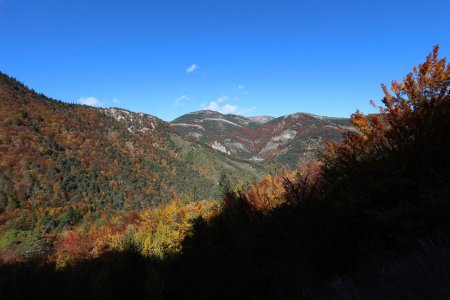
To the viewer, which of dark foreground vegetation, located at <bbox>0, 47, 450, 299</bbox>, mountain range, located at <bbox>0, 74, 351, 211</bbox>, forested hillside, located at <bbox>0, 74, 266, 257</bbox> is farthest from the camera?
mountain range, located at <bbox>0, 74, 351, 211</bbox>

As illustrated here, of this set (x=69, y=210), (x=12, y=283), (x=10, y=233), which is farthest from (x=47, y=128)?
(x=12, y=283)

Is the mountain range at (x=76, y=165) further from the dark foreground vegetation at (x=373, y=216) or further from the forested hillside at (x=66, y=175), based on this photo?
the dark foreground vegetation at (x=373, y=216)

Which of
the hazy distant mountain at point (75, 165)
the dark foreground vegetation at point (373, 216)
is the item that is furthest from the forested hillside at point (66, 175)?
the dark foreground vegetation at point (373, 216)

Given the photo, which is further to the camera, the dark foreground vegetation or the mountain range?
the mountain range

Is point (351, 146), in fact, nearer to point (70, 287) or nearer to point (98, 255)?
point (70, 287)

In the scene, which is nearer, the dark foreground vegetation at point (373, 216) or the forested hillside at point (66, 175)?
the dark foreground vegetation at point (373, 216)

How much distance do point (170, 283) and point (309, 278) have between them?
3087 centimetres

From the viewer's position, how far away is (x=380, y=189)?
13086 mm

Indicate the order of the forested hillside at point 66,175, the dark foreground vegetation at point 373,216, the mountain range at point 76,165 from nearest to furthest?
the dark foreground vegetation at point 373,216 < the forested hillside at point 66,175 < the mountain range at point 76,165

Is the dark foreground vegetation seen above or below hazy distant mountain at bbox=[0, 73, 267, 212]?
below

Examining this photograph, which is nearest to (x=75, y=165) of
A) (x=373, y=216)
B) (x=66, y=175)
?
(x=66, y=175)

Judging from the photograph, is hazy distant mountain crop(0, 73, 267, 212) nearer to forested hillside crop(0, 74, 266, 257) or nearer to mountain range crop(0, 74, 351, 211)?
mountain range crop(0, 74, 351, 211)

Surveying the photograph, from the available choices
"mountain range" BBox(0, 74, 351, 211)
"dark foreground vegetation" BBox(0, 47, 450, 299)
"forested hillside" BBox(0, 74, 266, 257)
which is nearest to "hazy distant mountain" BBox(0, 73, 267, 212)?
"mountain range" BBox(0, 74, 351, 211)

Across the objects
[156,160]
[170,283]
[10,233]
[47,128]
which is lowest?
[170,283]
